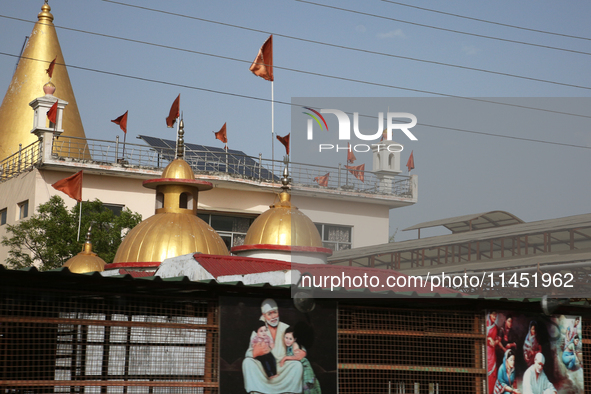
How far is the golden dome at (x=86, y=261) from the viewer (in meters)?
21.8

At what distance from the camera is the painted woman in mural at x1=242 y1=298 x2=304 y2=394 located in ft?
27.5

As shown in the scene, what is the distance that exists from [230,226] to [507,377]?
61.9 feet

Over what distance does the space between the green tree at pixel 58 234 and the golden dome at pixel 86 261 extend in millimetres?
956

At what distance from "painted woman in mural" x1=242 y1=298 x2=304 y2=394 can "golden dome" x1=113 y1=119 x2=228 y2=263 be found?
29.1 feet

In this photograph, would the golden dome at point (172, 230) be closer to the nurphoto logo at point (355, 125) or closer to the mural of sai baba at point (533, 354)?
the nurphoto logo at point (355, 125)

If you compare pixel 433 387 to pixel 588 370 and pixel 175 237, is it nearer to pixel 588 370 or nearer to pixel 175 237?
pixel 588 370

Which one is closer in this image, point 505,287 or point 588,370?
point 588,370

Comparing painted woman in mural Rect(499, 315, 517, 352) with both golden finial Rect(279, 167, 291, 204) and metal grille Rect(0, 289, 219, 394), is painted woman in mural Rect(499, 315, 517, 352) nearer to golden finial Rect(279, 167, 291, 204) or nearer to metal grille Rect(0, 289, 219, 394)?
metal grille Rect(0, 289, 219, 394)

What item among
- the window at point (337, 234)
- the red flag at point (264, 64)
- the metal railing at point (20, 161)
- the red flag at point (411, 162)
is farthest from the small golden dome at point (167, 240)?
the window at point (337, 234)

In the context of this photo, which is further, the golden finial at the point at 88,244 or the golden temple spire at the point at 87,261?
the golden finial at the point at 88,244

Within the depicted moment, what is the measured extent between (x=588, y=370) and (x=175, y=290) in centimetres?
609

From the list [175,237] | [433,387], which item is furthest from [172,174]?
[433,387]

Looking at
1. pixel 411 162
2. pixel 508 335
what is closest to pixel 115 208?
pixel 411 162

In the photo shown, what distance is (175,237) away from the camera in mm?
17500
